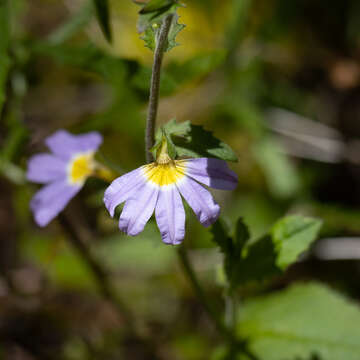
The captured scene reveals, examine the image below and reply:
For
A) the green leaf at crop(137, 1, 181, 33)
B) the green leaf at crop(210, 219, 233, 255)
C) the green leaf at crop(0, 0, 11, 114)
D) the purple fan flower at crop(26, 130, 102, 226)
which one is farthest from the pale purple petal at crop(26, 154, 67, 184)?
the green leaf at crop(137, 1, 181, 33)

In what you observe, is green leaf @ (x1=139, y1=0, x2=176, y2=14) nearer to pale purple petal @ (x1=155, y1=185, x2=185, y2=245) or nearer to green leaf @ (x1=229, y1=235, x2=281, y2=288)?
pale purple petal @ (x1=155, y1=185, x2=185, y2=245)

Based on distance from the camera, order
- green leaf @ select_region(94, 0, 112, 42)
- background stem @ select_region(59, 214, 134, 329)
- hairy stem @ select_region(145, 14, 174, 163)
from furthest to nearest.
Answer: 1. background stem @ select_region(59, 214, 134, 329)
2. green leaf @ select_region(94, 0, 112, 42)
3. hairy stem @ select_region(145, 14, 174, 163)

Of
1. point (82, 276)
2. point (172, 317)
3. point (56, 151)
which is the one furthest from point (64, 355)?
point (56, 151)

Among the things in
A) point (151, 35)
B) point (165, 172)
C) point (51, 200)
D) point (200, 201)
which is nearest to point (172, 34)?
point (151, 35)

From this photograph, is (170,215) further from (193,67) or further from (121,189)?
(193,67)

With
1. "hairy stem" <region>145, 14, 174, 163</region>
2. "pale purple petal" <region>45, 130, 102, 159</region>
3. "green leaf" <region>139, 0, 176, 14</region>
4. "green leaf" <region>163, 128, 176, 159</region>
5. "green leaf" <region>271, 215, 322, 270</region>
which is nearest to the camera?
"green leaf" <region>139, 0, 176, 14</region>

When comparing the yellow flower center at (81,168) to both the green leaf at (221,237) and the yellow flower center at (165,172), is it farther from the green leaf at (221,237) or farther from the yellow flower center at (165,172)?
the green leaf at (221,237)

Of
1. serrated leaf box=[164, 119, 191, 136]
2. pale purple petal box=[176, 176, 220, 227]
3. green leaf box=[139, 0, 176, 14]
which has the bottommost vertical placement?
pale purple petal box=[176, 176, 220, 227]
